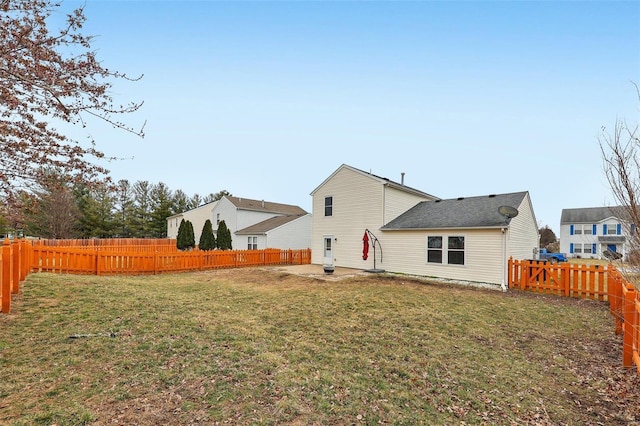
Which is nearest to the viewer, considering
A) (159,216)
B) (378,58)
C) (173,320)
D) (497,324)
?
(173,320)

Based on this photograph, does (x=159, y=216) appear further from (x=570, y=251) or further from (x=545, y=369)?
(x=570, y=251)

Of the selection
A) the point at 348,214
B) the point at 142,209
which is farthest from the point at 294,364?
the point at 142,209

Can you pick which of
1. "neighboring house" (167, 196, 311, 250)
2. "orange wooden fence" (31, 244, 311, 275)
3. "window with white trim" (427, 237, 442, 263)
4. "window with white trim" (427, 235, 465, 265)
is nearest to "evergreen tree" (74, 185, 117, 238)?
"neighboring house" (167, 196, 311, 250)

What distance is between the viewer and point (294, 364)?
440cm

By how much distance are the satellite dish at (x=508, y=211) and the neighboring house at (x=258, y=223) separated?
1800cm

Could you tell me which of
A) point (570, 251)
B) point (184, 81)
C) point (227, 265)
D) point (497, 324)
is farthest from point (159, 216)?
point (570, 251)

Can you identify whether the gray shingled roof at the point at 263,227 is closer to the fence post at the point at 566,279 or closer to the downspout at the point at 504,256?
the downspout at the point at 504,256

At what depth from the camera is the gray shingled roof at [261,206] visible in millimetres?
30772

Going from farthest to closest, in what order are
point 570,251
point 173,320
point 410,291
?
point 570,251 → point 410,291 → point 173,320

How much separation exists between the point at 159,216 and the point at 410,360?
4544cm

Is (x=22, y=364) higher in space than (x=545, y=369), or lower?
higher

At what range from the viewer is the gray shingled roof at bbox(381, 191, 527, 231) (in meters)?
13.2

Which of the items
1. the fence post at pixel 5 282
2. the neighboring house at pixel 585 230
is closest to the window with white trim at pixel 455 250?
the fence post at pixel 5 282

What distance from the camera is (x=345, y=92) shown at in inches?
665
